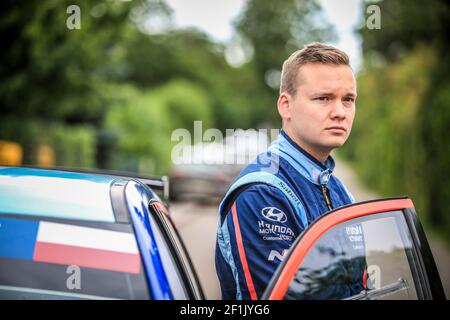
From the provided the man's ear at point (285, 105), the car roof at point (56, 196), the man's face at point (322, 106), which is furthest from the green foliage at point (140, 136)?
the man's face at point (322, 106)

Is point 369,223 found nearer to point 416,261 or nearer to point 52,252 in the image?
point 416,261

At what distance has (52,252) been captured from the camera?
205 cm

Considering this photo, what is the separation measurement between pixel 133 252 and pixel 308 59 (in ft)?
3.34

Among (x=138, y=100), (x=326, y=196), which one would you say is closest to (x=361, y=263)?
(x=326, y=196)

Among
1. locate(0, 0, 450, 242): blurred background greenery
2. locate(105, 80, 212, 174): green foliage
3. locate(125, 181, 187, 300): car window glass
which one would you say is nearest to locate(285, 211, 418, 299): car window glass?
locate(125, 181, 187, 300): car window glass

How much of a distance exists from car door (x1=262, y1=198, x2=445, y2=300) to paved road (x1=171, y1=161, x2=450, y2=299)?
4674mm

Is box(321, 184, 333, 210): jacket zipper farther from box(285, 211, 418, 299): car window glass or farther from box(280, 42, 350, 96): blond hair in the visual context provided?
box(280, 42, 350, 96): blond hair

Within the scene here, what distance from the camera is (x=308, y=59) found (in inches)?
95.7

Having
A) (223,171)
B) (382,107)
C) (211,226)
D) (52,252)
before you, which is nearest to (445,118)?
(211,226)

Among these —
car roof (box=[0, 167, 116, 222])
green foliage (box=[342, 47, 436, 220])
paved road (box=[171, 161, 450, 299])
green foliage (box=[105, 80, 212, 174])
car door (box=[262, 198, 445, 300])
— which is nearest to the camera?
car door (box=[262, 198, 445, 300])

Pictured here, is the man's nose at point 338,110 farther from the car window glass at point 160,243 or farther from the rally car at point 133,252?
the car window glass at point 160,243

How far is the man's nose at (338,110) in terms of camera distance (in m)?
2.37

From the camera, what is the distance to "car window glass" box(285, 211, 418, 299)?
200 cm

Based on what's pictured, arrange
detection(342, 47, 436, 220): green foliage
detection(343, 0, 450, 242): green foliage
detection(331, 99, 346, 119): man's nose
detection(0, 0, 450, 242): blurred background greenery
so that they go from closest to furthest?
detection(331, 99, 346, 119): man's nose
detection(0, 0, 450, 242): blurred background greenery
detection(343, 0, 450, 242): green foliage
detection(342, 47, 436, 220): green foliage
